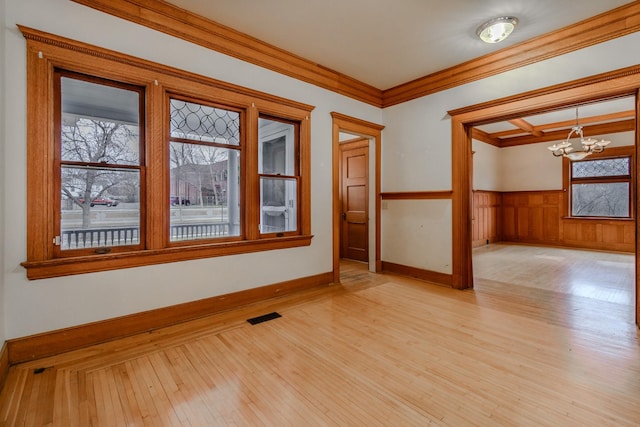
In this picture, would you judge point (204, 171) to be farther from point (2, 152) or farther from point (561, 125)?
point (561, 125)

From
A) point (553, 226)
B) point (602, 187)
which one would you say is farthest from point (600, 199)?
point (553, 226)

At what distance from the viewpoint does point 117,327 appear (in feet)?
8.32

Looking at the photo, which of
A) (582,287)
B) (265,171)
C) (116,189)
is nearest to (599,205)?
(582,287)

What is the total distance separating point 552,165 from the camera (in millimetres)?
7840

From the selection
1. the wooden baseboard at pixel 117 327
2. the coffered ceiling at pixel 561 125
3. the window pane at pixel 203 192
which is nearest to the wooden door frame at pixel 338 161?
the wooden baseboard at pixel 117 327

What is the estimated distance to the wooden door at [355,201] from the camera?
5598 mm

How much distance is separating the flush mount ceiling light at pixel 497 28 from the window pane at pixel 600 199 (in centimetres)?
665

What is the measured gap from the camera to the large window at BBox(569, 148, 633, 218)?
691cm

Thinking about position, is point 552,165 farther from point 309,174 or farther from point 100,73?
point 100,73

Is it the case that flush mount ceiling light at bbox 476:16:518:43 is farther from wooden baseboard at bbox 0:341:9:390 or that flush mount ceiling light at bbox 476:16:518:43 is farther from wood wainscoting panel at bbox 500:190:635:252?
wood wainscoting panel at bbox 500:190:635:252

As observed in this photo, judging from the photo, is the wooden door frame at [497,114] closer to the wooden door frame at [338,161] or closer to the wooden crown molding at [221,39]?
the wooden door frame at [338,161]

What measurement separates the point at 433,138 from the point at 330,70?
6.00 ft

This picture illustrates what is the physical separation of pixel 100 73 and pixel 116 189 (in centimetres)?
100

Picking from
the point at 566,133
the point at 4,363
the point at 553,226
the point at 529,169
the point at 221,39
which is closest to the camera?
the point at 4,363
